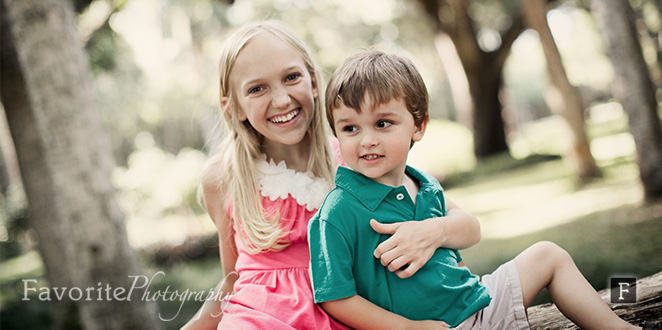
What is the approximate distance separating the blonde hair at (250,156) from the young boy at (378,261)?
465mm

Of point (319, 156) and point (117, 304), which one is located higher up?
point (319, 156)

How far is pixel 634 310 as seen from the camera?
2266 millimetres

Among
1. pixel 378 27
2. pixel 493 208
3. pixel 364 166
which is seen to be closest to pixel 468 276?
pixel 364 166

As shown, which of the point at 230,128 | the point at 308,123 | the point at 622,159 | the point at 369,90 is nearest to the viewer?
the point at 369,90

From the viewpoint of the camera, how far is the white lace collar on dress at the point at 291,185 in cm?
230

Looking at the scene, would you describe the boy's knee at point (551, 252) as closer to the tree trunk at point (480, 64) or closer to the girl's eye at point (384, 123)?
the girl's eye at point (384, 123)

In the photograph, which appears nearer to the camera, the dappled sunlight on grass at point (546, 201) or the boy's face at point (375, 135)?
the boy's face at point (375, 135)

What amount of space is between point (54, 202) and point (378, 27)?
22529mm

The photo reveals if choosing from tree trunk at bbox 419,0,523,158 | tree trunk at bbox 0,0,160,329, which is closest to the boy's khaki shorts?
tree trunk at bbox 0,0,160,329

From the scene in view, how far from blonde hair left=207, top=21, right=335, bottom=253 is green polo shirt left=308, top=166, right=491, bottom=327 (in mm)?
453

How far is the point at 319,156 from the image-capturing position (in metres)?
2.44

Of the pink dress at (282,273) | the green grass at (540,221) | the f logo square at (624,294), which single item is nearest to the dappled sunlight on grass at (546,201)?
the green grass at (540,221)

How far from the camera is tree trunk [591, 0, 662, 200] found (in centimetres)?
589

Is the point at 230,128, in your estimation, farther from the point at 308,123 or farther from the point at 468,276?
the point at 468,276
